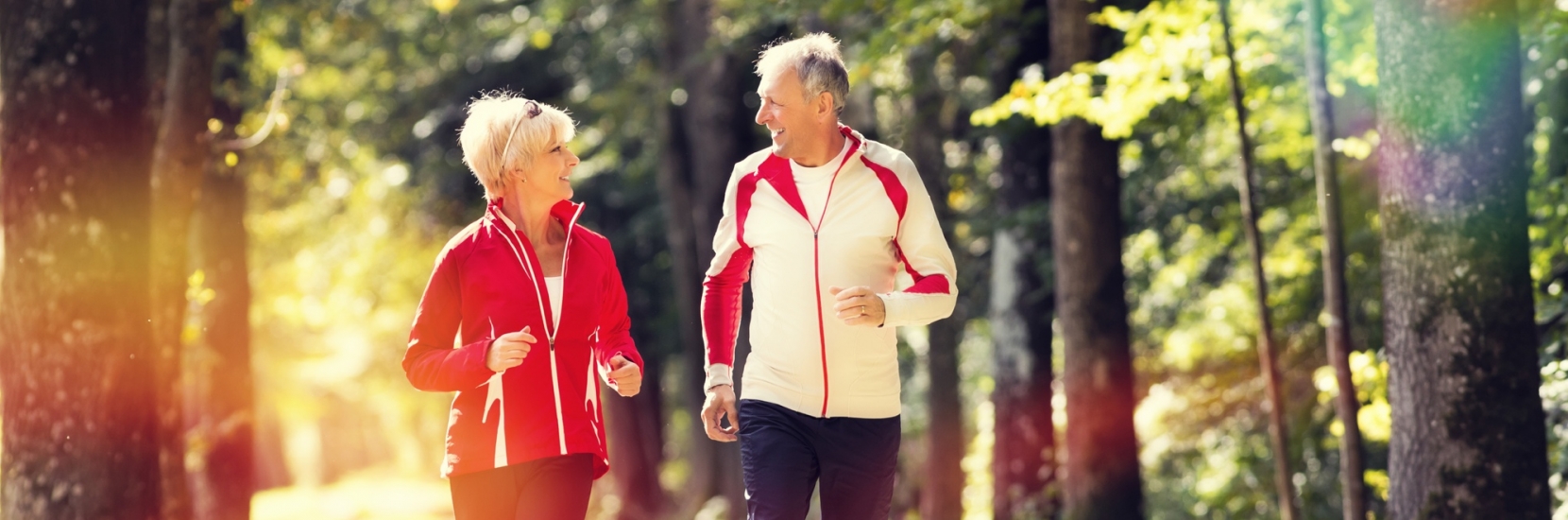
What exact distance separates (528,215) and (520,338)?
0.51m

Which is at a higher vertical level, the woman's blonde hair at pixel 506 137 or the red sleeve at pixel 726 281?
the woman's blonde hair at pixel 506 137

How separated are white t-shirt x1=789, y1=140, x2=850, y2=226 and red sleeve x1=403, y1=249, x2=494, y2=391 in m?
1.05

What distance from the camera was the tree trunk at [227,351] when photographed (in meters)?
13.2

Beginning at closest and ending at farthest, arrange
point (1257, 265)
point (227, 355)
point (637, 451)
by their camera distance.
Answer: point (1257, 265) < point (227, 355) < point (637, 451)

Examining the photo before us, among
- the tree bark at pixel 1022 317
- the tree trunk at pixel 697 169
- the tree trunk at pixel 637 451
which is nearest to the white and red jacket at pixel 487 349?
the tree bark at pixel 1022 317

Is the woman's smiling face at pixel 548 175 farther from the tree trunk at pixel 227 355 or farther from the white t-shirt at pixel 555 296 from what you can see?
the tree trunk at pixel 227 355

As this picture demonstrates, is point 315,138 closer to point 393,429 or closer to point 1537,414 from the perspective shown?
point 1537,414

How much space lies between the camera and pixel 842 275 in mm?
4965

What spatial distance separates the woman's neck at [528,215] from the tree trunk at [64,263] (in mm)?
2485

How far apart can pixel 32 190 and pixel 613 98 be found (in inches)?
463

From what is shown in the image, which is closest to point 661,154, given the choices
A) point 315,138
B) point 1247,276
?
point 315,138

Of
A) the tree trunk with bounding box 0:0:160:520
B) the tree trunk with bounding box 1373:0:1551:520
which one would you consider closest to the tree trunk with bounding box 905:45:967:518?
the tree trunk with bounding box 1373:0:1551:520

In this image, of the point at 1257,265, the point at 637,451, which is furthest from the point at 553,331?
the point at 637,451

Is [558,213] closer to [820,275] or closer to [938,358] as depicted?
[820,275]
